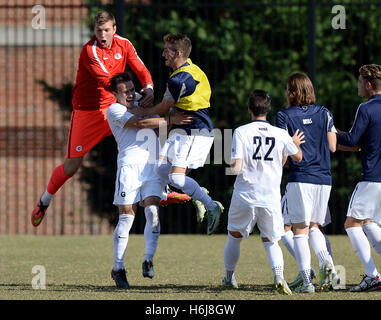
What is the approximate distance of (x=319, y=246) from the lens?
257 inches

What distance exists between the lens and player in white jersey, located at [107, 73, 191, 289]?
22.4 feet

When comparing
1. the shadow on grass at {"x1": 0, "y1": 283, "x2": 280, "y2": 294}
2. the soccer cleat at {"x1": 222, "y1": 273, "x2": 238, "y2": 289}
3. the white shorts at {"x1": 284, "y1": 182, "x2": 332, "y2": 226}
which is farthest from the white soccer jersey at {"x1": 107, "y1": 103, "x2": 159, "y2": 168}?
the white shorts at {"x1": 284, "y1": 182, "x2": 332, "y2": 226}

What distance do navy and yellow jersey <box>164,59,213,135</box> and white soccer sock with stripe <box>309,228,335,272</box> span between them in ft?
4.32

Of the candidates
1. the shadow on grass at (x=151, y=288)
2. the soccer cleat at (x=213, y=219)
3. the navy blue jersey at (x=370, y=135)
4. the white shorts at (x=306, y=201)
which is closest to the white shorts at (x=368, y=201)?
the navy blue jersey at (x=370, y=135)

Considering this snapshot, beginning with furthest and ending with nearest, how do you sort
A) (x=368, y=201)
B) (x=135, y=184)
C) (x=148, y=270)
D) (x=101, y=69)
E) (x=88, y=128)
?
(x=88, y=128), (x=101, y=69), (x=135, y=184), (x=148, y=270), (x=368, y=201)

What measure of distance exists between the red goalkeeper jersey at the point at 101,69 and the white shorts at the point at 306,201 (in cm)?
196

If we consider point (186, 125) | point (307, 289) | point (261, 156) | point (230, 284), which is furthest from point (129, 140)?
point (307, 289)

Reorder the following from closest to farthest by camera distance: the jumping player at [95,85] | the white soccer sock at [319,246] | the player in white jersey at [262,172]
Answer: the player in white jersey at [262,172], the white soccer sock at [319,246], the jumping player at [95,85]

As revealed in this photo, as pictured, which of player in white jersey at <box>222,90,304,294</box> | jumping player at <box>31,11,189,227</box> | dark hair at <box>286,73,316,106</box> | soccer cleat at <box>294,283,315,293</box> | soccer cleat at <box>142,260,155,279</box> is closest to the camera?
player in white jersey at <box>222,90,304,294</box>

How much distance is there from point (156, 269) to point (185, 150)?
1.82 metres

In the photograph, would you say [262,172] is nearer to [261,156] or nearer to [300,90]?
[261,156]

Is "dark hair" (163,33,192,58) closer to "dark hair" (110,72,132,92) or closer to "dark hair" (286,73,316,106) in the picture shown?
"dark hair" (110,72,132,92)

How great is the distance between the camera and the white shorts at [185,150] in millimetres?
6984

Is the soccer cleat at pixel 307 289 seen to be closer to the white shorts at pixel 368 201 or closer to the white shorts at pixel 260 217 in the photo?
the white shorts at pixel 260 217
